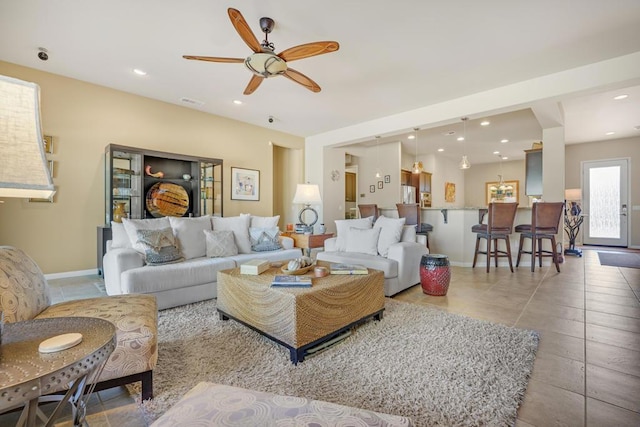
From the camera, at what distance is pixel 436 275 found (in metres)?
3.12

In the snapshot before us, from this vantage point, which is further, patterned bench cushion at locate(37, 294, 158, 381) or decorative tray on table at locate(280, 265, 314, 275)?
decorative tray on table at locate(280, 265, 314, 275)

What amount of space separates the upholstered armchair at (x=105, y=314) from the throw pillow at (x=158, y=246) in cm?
119

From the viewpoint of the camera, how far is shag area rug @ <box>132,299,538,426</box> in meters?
1.43

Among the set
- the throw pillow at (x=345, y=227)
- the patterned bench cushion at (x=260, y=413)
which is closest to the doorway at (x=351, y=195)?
the throw pillow at (x=345, y=227)

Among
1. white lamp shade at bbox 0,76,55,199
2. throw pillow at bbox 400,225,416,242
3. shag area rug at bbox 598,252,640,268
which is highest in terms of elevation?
white lamp shade at bbox 0,76,55,199

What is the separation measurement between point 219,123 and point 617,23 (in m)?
5.39

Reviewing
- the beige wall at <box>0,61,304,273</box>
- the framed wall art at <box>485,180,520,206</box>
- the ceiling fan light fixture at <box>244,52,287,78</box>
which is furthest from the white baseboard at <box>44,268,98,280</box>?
the framed wall art at <box>485,180,520,206</box>

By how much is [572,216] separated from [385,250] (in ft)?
21.6

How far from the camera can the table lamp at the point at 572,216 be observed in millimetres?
6527

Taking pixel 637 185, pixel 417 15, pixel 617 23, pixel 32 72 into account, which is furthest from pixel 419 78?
pixel 637 185

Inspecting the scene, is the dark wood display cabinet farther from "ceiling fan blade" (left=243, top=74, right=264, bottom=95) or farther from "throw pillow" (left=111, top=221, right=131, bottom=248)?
"ceiling fan blade" (left=243, top=74, right=264, bottom=95)

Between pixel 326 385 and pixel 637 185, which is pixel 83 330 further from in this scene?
pixel 637 185

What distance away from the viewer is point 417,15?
8.59ft

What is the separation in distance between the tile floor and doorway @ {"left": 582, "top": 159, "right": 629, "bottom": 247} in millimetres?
3730
